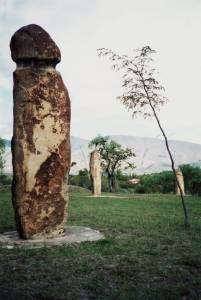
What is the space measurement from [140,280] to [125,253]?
6.59 feet

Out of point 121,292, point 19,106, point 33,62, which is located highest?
point 33,62

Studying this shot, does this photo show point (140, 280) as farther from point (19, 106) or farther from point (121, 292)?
point (19, 106)

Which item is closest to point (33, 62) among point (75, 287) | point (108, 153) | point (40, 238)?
point (40, 238)

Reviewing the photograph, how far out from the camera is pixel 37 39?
11.3 metres

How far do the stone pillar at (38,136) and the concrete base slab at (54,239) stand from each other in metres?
0.28

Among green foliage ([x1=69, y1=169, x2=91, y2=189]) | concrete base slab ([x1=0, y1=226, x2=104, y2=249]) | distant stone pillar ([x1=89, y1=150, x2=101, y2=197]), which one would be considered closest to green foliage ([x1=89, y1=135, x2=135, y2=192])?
green foliage ([x1=69, y1=169, x2=91, y2=189])

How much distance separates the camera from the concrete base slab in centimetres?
1028

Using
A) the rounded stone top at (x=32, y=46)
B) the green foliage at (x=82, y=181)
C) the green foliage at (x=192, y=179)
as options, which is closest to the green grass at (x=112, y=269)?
the rounded stone top at (x=32, y=46)

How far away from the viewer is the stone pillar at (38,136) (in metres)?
10.9

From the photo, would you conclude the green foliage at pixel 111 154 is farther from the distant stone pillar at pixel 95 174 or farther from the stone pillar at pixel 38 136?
the stone pillar at pixel 38 136

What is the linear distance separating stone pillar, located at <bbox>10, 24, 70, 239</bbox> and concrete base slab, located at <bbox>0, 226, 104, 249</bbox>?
28 cm

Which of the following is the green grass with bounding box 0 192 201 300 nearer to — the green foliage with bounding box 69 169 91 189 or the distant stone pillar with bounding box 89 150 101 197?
the distant stone pillar with bounding box 89 150 101 197

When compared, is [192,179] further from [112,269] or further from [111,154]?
[112,269]

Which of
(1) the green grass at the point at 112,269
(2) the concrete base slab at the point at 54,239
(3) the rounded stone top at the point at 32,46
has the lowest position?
(1) the green grass at the point at 112,269
